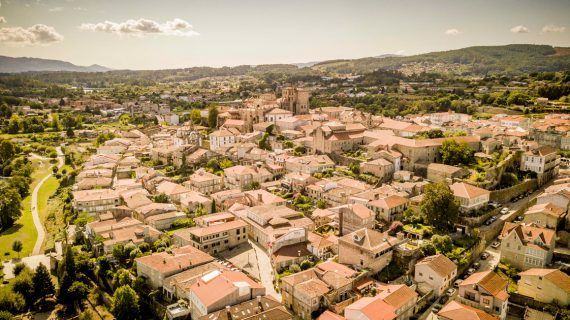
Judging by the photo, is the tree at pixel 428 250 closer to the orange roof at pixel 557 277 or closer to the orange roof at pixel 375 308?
the orange roof at pixel 557 277

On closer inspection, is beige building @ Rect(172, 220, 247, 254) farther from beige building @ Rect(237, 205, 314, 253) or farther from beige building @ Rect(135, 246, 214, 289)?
beige building @ Rect(135, 246, 214, 289)

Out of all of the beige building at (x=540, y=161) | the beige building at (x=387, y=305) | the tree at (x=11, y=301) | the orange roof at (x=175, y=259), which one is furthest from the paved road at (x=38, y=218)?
the beige building at (x=540, y=161)

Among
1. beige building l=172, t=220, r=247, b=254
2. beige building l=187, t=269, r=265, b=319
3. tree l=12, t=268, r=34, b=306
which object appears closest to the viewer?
beige building l=187, t=269, r=265, b=319

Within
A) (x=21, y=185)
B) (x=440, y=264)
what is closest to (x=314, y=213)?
(x=440, y=264)

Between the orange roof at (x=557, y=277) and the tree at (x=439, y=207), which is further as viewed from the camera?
the tree at (x=439, y=207)

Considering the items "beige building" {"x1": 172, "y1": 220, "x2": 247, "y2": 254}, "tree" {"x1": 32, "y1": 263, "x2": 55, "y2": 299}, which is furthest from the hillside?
"tree" {"x1": 32, "y1": 263, "x2": 55, "y2": 299}

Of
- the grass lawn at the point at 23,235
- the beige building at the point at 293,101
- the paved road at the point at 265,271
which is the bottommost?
the grass lawn at the point at 23,235

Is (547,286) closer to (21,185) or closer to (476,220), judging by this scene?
(476,220)
